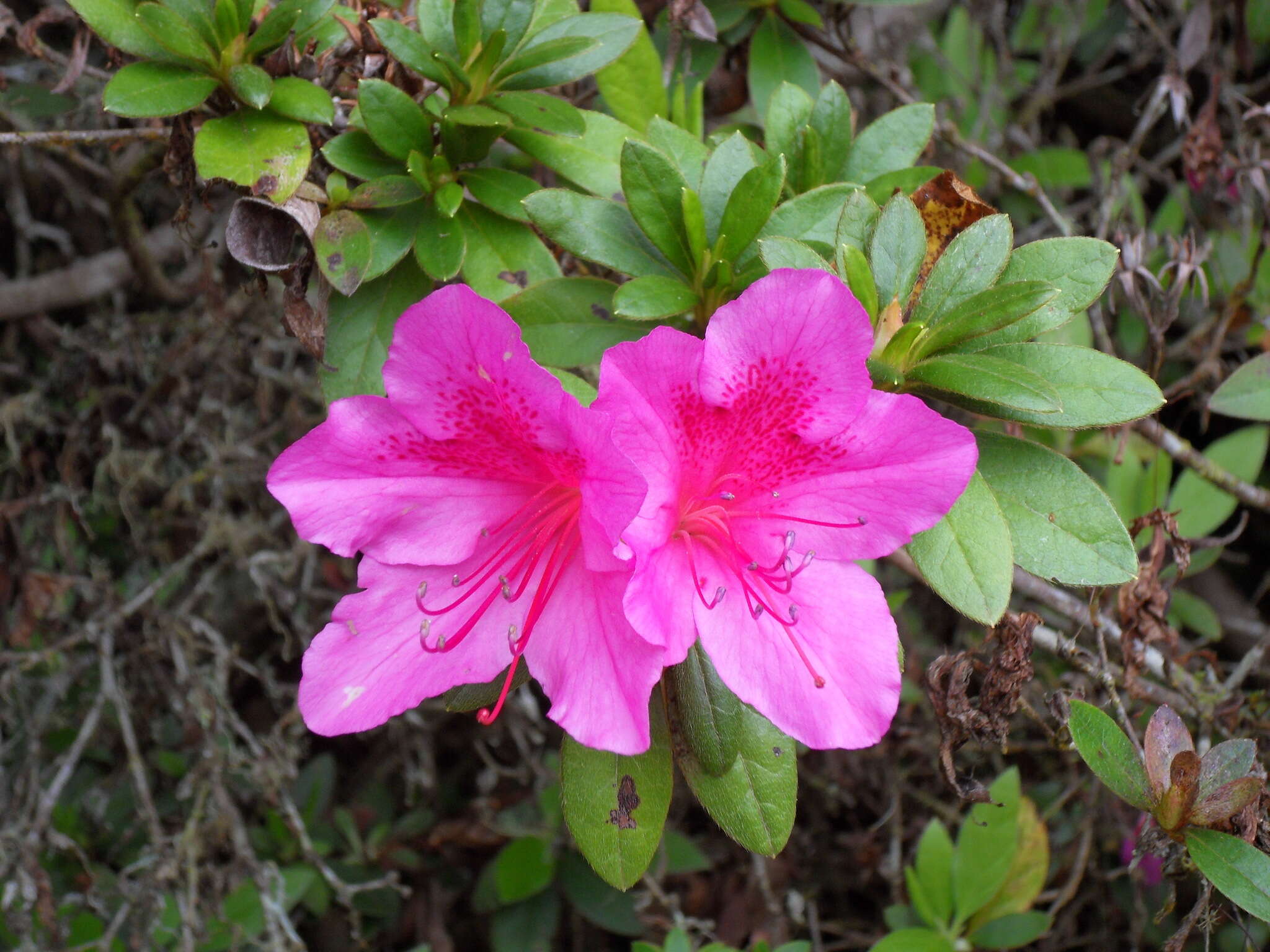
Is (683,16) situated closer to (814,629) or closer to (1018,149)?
(814,629)

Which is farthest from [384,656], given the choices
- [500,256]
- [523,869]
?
[523,869]

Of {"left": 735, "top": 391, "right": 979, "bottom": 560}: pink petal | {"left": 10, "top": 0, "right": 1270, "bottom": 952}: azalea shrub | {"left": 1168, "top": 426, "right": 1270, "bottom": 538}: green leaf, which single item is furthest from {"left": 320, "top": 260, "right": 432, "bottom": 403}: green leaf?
{"left": 1168, "top": 426, "right": 1270, "bottom": 538}: green leaf

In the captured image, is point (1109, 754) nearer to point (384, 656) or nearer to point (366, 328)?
point (384, 656)

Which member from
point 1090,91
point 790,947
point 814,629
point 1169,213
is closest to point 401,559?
point 814,629

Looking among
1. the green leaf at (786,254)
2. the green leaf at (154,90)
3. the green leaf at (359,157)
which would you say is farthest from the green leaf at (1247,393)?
the green leaf at (154,90)

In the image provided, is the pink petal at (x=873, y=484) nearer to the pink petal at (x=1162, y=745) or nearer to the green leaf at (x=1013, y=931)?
the pink petal at (x=1162, y=745)

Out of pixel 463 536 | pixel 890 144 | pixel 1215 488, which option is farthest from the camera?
pixel 1215 488
